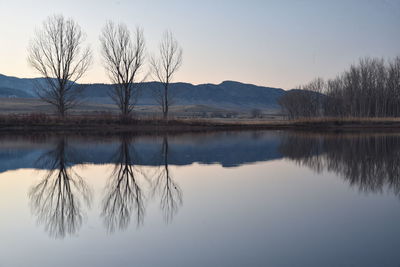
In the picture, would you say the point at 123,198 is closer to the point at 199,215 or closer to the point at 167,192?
the point at 167,192

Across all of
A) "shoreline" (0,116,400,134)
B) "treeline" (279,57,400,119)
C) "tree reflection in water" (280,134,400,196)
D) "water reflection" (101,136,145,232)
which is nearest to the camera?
"water reflection" (101,136,145,232)

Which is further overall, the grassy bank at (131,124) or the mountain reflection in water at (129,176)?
the grassy bank at (131,124)

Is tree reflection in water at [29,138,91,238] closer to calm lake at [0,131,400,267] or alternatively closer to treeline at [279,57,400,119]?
calm lake at [0,131,400,267]

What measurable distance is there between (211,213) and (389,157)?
12.6 meters

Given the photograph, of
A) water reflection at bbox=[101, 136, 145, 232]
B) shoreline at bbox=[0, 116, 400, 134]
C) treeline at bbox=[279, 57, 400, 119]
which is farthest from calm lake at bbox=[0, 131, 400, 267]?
treeline at bbox=[279, 57, 400, 119]

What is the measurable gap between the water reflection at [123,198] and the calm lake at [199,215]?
26 millimetres

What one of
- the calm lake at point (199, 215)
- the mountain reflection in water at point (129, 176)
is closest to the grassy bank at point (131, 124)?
the mountain reflection in water at point (129, 176)

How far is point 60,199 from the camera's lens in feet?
29.5

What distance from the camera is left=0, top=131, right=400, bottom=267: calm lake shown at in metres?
5.50

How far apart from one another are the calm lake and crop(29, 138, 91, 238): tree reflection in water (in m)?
0.03

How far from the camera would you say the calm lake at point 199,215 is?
550 centimetres

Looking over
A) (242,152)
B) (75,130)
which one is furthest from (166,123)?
(242,152)

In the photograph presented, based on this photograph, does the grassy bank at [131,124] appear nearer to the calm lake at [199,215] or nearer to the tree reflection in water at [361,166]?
the calm lake at [199,215]

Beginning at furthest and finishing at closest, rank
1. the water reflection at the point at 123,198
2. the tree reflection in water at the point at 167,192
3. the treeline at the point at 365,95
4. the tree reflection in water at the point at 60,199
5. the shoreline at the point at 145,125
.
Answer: the treeline at the point at 365,95, the shoreline at the point at 145,125, the tree reflection in water at the point at 167,192, the water reflection at the point at 123,198, the tree reflection in water at the point at 60,199
